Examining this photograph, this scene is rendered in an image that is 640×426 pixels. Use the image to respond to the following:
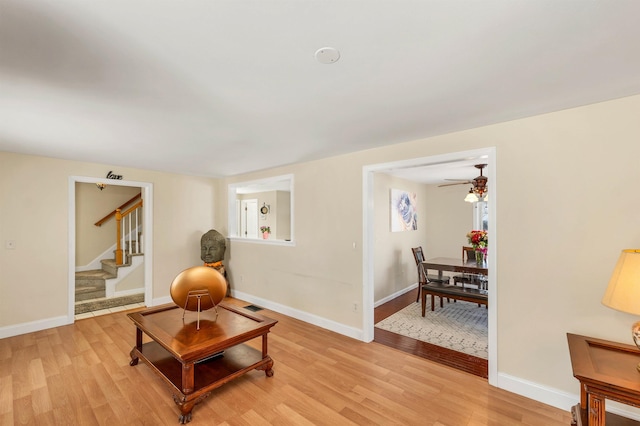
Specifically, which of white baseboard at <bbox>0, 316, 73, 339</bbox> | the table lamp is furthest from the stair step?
the table lamp

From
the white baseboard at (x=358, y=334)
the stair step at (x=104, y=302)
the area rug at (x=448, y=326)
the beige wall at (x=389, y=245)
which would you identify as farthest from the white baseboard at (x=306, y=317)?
the stair step at (x=104, y=302)

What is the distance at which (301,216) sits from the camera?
4129mm

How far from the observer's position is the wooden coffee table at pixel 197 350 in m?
2.06

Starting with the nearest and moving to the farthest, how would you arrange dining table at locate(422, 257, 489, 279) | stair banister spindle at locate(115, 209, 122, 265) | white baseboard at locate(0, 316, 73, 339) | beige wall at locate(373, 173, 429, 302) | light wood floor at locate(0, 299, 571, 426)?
light wood floor at locate(0, 299, 571, 426), white baseboard at locate(0, 316, 73, 339), dining table at locate(422, 257, 489, 279), beige wall at locate(373, 173, 429, 302), stair banister spindle at locate(115, 209, 122, 265)

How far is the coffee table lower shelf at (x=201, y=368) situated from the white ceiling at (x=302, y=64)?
80.1 inches

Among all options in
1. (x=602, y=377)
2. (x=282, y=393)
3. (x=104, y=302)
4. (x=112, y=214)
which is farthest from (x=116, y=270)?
(x=602, y=377)

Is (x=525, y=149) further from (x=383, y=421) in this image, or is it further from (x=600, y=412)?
(x=383, y=421)

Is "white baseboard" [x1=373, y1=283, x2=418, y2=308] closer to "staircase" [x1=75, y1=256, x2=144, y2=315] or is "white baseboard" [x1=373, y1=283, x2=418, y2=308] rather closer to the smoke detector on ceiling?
the smoke detector on ceiling

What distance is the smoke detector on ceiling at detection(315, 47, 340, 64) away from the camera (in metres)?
1.37

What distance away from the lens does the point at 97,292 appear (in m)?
5.05

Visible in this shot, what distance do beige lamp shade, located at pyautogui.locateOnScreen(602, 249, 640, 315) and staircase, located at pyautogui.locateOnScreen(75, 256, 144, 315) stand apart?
19.6 feet

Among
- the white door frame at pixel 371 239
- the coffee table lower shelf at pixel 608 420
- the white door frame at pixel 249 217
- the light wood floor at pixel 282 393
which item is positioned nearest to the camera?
the coffee table lower shelf at pixel 608 420

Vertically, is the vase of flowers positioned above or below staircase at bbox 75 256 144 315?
above

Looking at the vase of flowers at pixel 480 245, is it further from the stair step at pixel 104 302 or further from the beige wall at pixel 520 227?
the stair step at pixel 104 302
